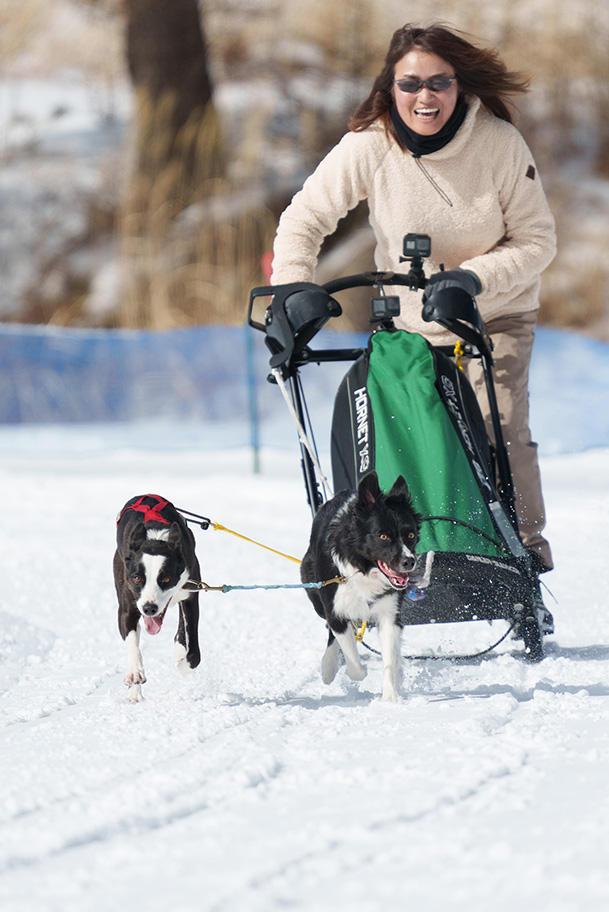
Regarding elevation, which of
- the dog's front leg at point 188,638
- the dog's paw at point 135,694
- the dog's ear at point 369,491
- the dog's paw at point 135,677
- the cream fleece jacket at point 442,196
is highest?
the cream fleece jacket at point 442,196

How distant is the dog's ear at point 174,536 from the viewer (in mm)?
3428

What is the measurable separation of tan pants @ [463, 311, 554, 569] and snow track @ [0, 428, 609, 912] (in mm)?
401

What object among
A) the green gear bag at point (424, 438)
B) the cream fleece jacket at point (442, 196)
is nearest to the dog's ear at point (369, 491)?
the green gear bag at point (424, 438)

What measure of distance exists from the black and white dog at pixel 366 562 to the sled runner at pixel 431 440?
0.08 meters

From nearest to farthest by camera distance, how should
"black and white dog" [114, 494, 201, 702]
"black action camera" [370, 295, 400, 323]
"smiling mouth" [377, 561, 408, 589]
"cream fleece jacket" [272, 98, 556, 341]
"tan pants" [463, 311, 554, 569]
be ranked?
"smiling mouth" [377, 561, 408, 589] → "black and white dog" [114, 494, 201, 702] → "black action camera" [370, 295, 400, 323] → "cream fleece jacket" [272, 98, 556, 341] → "tan pants" [463, 311, 554, 569]

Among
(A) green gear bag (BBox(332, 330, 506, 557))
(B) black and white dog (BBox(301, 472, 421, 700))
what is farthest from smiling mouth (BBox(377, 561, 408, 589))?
(A) green gear bag (BBox(332, 330, 506, 557))

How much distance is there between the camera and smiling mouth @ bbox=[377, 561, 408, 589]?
328cm

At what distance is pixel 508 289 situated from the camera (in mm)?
3807

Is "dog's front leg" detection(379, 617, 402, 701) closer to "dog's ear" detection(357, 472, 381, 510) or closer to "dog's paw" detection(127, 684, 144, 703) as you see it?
"dog's ear" detection(357, 472, 381, 510)

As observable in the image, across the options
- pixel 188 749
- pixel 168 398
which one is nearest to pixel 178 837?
pixel 188 749

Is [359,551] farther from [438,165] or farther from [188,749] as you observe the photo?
[438,165]

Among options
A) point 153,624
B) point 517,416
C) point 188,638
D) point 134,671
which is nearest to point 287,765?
point 153,624

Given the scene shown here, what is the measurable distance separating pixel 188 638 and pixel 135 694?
0.28 meters

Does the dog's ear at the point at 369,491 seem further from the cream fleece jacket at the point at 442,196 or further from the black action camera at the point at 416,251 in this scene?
the cream fleece jacket at the point at 442,196
